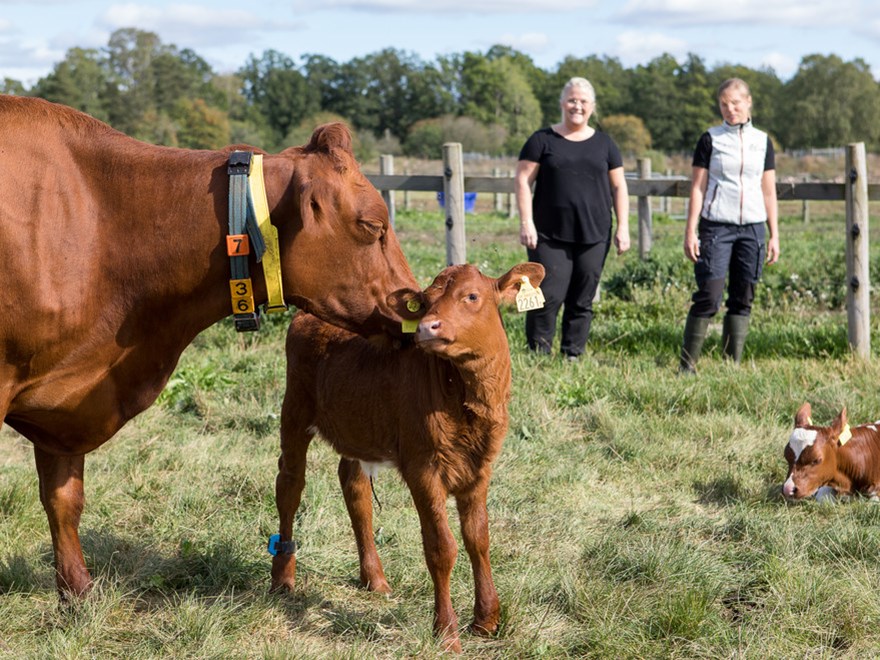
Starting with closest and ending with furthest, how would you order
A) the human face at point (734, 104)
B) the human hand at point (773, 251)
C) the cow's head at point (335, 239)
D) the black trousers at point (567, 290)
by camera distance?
the cow's head at point (335, 239) < the human face at point (734, 104) < the human hand at point (773, 251) < the black trousers at point (567, 290)

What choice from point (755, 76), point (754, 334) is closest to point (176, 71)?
point (755, 76)

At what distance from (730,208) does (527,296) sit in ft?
13.0

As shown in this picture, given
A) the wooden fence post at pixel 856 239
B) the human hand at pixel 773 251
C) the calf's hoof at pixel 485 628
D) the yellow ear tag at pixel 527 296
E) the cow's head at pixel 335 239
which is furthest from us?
the wooden fence post at pixel 856 239

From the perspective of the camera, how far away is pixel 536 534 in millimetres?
4500

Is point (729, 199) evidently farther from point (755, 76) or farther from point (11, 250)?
point (755, 76)

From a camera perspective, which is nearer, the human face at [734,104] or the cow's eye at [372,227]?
the cow's eye at [372,227]

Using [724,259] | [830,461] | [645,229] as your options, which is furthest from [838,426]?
[645,229]

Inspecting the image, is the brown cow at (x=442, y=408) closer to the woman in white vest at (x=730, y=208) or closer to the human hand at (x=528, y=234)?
the human hand at (x=528, y=234)

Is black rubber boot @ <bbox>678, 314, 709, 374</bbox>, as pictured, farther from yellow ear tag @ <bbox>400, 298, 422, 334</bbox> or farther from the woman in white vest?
yellow ear tag @ <bbox>400, 298, 422, 334</bbox>

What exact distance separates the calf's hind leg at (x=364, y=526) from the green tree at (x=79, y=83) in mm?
55985

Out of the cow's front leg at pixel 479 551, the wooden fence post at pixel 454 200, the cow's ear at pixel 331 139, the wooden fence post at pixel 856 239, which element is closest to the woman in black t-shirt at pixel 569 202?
the wooden fence post at pixel 454 200

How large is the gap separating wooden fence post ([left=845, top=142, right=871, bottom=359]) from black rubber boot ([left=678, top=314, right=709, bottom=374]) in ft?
3.87

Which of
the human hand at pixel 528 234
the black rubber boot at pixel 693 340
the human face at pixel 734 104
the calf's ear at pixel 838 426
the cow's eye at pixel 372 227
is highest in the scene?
the human face at pixel 734 104

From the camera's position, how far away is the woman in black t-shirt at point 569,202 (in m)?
7.30
